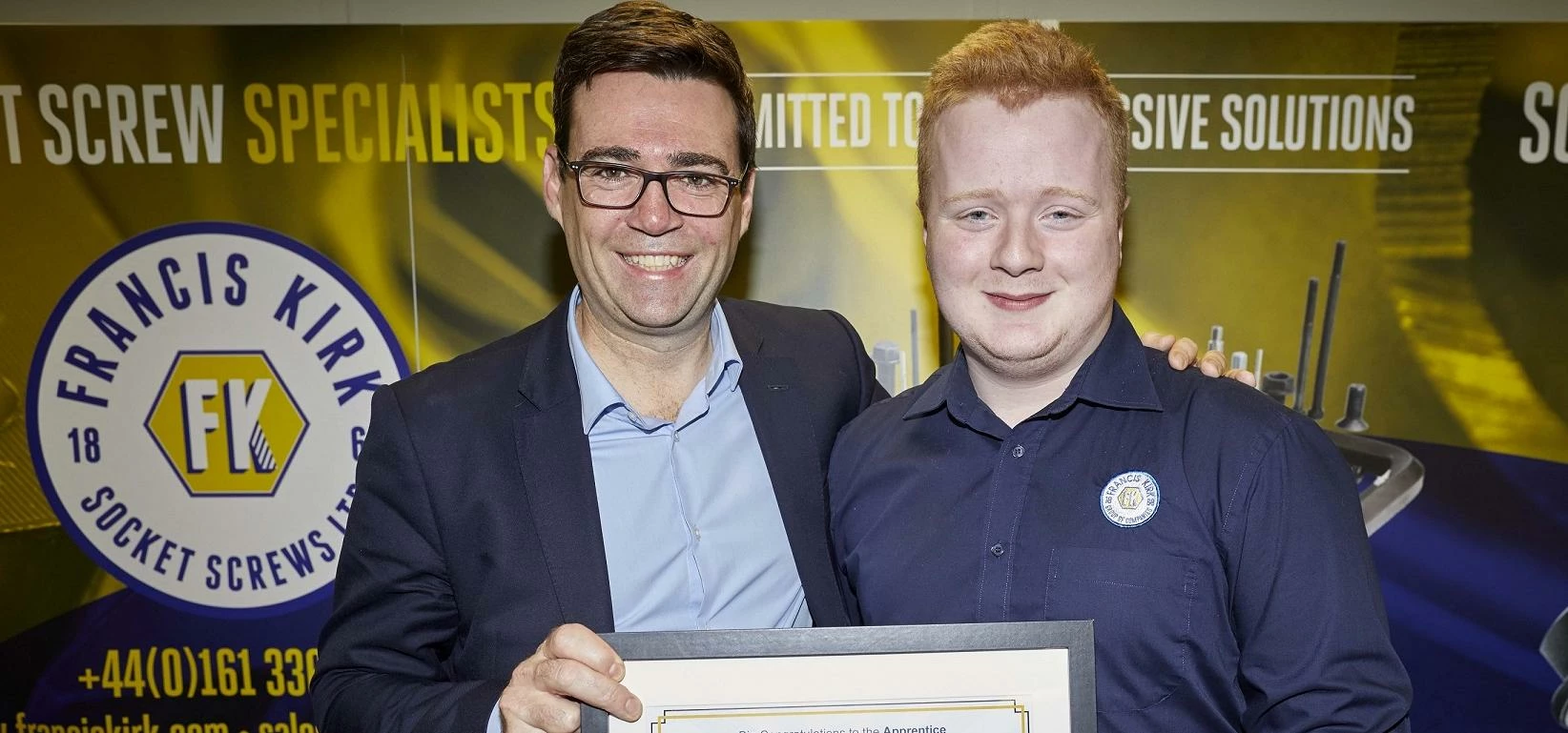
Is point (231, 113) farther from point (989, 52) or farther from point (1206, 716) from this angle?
point (1206, 716)

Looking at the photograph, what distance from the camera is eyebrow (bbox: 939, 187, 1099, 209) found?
1.56m

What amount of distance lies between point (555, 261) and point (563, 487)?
145 centimetres

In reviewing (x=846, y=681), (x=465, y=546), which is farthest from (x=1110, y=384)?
(x=465, y=546)

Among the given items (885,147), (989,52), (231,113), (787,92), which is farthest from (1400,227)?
(231,113)

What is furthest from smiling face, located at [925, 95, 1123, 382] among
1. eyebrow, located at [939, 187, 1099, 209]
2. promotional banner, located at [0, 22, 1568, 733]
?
promotional banner, located at [0, 22, 1568, 733]

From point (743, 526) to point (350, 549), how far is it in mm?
734

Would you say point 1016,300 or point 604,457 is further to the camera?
point 604,457

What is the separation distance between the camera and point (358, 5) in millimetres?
3123

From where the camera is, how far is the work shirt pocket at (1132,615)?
5.03ft

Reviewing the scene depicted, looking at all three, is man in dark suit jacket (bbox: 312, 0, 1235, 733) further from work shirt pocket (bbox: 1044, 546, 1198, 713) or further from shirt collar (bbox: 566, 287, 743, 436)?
work shirt pocket (bbox: 1044, 546, 1198, 713)

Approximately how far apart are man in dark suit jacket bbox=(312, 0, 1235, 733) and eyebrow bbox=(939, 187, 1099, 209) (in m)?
0.52

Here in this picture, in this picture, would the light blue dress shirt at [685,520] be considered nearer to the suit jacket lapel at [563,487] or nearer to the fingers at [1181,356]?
the suit jacket lapel at [563,487]

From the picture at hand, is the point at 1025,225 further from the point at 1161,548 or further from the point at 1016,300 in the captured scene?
the point at 1161,548

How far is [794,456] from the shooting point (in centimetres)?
205
